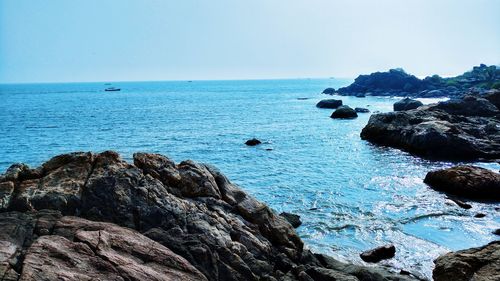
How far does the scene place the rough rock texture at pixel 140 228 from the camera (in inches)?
469

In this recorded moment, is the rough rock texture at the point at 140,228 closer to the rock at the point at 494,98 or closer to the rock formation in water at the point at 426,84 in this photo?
the rock at the point at 494,98

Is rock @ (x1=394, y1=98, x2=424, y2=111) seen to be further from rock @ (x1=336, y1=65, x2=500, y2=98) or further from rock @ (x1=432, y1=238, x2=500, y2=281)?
rock @ (x1=432, y1=238, x2=500, y2=281)

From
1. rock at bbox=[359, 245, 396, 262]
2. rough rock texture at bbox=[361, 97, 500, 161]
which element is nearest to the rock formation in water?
rough rock texture at bbox=[361, 97, 500, 161]

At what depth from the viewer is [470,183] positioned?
33531 mm

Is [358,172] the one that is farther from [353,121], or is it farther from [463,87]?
[463,87]

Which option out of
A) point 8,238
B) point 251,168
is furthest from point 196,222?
point 251,168

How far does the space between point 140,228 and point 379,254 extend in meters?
13.5

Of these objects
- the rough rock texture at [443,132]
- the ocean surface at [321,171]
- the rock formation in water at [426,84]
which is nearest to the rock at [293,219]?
the ocean surface at [321,171]

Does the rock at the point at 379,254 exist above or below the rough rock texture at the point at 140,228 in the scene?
below

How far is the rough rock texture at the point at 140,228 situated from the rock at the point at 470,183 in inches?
763

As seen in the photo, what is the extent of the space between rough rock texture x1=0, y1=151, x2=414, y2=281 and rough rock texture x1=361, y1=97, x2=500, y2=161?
3584 centimetres

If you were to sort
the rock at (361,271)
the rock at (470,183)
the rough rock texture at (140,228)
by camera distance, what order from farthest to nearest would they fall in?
the rock at (470,183)
the rock at (361,271)
the rough rock texture at (140,228)

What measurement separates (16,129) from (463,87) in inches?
5789

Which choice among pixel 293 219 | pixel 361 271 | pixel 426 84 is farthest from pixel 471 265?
pixel 426 84
